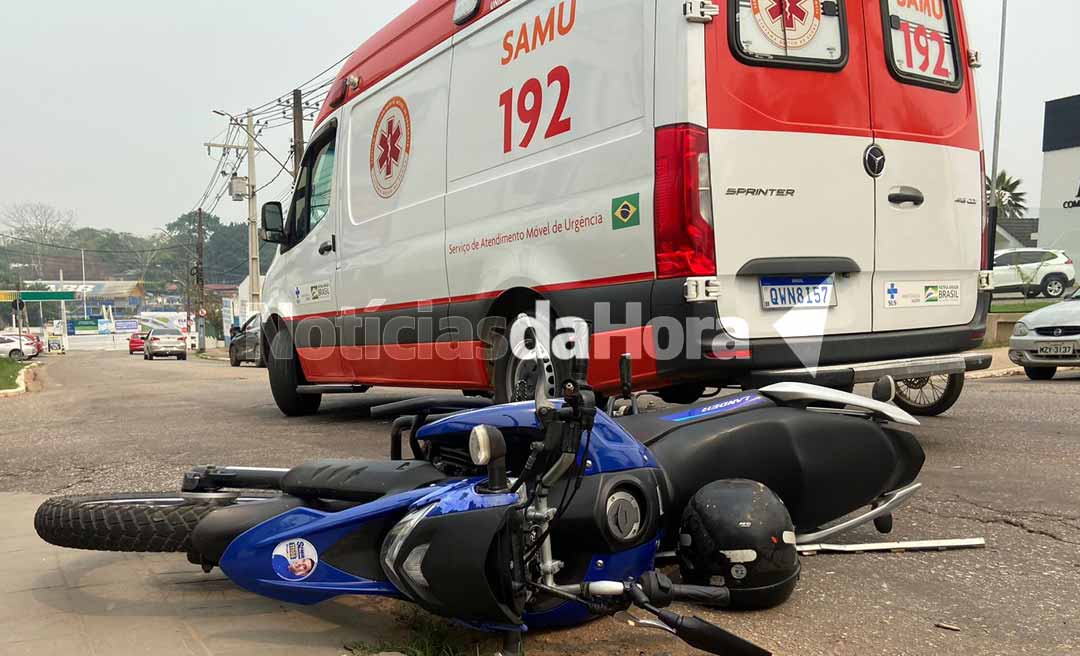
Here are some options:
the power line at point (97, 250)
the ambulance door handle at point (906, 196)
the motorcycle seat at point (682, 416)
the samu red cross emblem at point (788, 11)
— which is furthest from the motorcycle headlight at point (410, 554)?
the power line at point (97, 250)

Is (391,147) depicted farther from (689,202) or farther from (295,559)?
(295,559)

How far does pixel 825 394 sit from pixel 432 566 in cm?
156

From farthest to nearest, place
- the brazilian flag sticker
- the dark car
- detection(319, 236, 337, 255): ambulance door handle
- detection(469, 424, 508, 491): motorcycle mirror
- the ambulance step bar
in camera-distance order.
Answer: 1. the dark car
2. the ambulance step bar
3. detection(319, 236, 337, 255): ambulance door handle
4. the brazilian flag sticker
5. detection(469, 424, 508, 491): motorcycle mirror

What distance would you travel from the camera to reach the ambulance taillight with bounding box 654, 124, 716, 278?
401 cm

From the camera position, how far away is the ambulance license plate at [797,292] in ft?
13.7

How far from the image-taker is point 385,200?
6.68 metres

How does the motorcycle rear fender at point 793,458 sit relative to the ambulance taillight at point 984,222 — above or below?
below

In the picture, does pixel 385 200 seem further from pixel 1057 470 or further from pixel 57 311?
pixel 57 311

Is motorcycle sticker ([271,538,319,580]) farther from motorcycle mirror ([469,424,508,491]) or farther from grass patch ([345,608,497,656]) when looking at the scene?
motorcycle mirror ([469,424,508,491])

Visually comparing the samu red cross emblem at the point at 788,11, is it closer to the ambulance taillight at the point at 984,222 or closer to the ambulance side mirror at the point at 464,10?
the ambulance taillight at the point at 984,222

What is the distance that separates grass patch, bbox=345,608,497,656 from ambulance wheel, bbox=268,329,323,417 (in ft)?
20.0

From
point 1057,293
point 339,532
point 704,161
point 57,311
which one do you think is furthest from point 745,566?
point 57,311

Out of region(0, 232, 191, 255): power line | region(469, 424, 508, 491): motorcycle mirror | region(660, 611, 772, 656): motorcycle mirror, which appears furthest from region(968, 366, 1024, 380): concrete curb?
region(0, 232, 191, 255): power line

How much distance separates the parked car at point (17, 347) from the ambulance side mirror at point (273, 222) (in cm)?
4574
